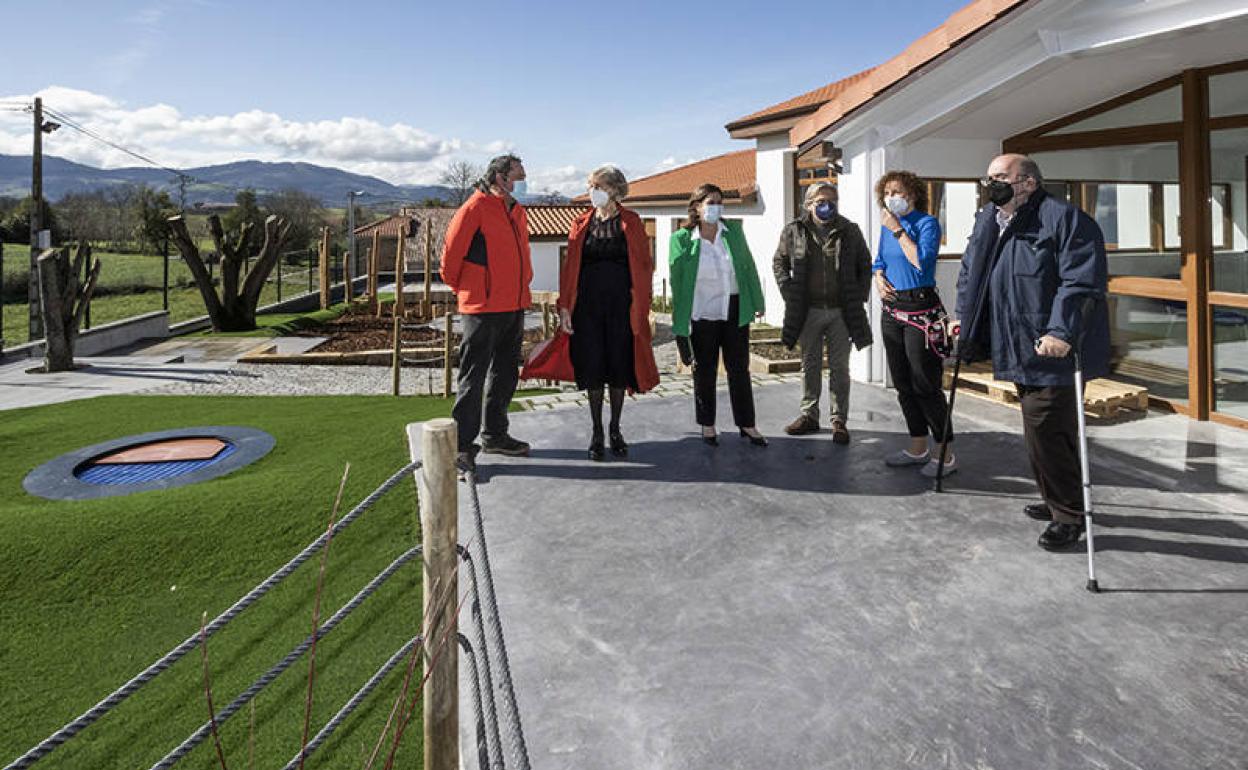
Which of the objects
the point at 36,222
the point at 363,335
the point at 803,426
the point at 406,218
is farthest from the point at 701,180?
the point at 406,218

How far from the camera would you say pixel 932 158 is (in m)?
8.11

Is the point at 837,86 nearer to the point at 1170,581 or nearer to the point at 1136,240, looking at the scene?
the point at 1136,240

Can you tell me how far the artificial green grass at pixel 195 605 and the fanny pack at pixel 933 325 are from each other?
3177 millimetres

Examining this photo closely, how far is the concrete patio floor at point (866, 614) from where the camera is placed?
8.42ft

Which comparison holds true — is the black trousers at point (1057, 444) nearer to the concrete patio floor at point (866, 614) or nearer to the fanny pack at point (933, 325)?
the concrete patio floor at point (866, 614)

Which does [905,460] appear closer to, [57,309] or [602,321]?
[602,321]

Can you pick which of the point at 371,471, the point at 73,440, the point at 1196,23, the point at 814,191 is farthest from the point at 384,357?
the point at 1196,23

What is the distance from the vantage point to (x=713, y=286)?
5781 mm

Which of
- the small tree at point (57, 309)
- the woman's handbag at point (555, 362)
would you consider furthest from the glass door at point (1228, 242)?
the small tree at point (57, 309)

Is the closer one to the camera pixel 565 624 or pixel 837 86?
pixel 565 624

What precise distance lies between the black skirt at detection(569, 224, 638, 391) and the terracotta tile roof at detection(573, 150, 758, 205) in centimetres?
1475

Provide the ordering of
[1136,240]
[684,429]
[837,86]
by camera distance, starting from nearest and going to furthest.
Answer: [684,429] < [1136,240] < [837,86]

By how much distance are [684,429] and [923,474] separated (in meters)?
1.94

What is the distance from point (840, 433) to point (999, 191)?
2.42 meters
